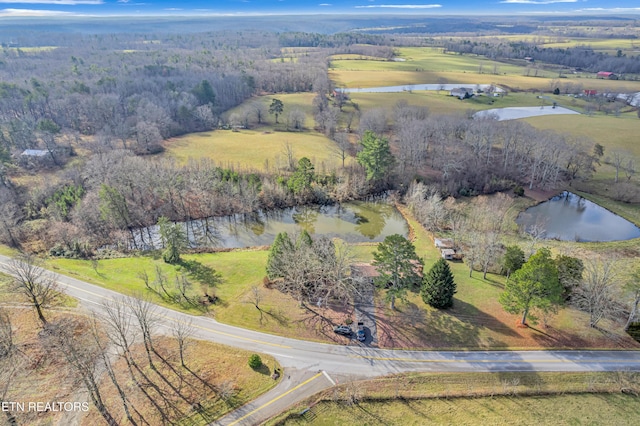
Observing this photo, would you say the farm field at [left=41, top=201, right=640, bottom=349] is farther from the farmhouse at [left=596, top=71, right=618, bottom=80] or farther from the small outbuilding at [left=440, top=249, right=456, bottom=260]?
the farmhouse at [left=596, top=71, right=618, bottom=80]

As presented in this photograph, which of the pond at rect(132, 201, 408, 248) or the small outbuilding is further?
the pond at rect(132, 201, 408, 248)

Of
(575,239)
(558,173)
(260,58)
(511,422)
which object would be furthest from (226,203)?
(260,58)

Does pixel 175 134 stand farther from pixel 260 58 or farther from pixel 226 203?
pixel 260 58

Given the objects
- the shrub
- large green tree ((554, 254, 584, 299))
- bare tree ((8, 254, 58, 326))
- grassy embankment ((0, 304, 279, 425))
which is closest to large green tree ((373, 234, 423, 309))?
grassy embankment ((0, 304, 279, 425))

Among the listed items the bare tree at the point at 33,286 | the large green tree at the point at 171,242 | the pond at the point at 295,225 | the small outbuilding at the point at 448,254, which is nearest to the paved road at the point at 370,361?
the large green tree at the point at 171,242

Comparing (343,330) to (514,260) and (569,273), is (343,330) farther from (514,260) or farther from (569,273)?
(569,273)

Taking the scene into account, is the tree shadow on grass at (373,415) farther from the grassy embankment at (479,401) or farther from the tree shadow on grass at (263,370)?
the tree shadow on grass at (263,370)

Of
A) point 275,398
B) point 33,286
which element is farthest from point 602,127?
point 33,286
